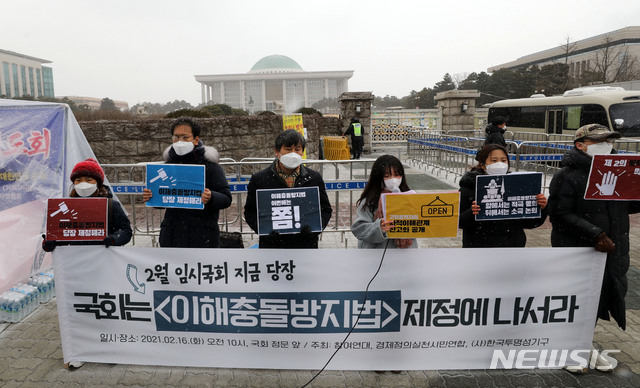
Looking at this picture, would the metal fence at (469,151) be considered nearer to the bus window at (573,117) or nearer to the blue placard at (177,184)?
the bus window at (573,117)

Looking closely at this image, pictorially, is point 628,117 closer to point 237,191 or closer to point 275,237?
point 237,191

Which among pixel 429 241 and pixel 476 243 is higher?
pixel 476 243

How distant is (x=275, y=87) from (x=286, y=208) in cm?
12242

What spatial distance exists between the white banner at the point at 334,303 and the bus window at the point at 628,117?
13.4 meters

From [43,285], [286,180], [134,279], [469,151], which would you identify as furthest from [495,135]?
[43,285]

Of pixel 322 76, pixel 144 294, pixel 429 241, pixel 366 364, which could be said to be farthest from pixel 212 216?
pixel 322 76

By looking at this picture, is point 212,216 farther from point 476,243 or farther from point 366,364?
point 476,243

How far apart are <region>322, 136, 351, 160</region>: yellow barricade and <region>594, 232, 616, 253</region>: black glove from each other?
14026mm

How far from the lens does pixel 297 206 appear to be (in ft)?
11.5

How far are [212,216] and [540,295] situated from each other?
2753 millimetres

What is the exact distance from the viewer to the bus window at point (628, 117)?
46.8 feet

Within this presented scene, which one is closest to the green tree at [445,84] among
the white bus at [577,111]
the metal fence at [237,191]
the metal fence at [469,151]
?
the white bus at [577,111]

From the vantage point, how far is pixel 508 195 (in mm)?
3582

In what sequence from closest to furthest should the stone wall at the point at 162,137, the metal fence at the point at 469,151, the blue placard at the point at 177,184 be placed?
1. the blue placard at the point at 177,184
2. the stone wall at the point at 162,137
3. the metal fence at the point at 469,151
